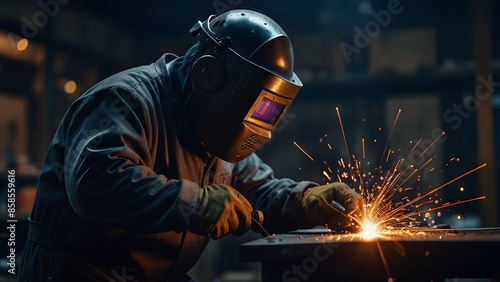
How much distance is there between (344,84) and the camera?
6.09m

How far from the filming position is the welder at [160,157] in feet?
6.23

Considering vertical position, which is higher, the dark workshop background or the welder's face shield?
the dark workshop background

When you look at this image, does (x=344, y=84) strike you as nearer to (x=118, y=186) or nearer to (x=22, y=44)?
(x=22, y=44)

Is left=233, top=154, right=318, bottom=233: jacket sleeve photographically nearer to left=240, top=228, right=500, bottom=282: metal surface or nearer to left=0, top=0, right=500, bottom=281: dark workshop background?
left=240, top=228, right=500, bottom=282: metal surface

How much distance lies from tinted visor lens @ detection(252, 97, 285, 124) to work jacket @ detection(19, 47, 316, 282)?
0.83 ft

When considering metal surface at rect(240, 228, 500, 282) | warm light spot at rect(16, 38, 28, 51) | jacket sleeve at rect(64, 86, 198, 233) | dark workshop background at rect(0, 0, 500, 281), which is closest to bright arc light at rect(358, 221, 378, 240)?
metal surface at rect(240, 228, 500, 282)

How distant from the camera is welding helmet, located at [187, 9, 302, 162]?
2164mm

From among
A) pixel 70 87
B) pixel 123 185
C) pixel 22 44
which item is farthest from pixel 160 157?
pixel 70 87

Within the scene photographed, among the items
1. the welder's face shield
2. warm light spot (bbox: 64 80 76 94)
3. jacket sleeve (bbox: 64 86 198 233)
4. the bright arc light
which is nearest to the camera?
jacket sleeve (bbox: 64 86 198 233)

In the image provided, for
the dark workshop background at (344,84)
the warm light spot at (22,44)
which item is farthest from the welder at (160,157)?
the warm light spot at (22,44)

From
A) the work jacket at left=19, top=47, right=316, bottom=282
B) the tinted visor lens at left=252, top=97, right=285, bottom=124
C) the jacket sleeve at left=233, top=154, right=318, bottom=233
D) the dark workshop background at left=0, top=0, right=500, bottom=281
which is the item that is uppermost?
the dark workshop background at left=0, top=0, right=500, bottom=281

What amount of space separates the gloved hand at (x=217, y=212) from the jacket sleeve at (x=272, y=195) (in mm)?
612

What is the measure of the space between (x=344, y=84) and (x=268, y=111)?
3.95 metres

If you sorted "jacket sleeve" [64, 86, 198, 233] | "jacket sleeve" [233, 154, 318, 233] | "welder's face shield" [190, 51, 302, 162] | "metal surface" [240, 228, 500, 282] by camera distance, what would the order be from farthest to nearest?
"jacket sleeve" [233, 154, 318, 233] → "welder's face shield" [190, 51, 302, 162] → "jacket sleeve" [64, 86, 198, 233] → "metal surface" [240, 228, 500, 282]
